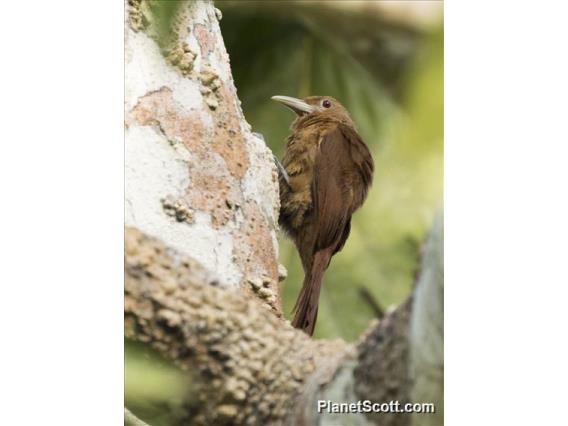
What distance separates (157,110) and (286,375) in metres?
0.98

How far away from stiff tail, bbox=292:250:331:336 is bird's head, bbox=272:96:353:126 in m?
0.51

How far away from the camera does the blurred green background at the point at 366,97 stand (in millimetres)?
3568

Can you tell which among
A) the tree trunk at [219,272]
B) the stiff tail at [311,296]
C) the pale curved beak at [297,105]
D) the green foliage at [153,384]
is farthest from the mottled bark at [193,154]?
the green foliage at [153,384]

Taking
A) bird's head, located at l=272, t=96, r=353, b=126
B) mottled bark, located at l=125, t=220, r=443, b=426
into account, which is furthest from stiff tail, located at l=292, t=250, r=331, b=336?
bird's head, located at l=272, t=96, r=353, b=126

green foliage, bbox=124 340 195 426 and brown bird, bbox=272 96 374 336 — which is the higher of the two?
brown bird, bbox=272 96 374 336

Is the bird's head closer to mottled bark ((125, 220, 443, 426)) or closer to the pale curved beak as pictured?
the pale curved beak

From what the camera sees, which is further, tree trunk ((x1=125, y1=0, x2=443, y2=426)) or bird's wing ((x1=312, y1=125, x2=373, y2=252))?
bird's wing ((x1=312, y1=125, x2=373, y2=252))

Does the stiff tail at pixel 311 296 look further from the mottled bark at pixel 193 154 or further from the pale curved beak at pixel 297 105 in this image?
the pale curved beak at pixel 297 105

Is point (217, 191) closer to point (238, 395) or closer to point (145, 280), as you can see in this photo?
point (145, 280)

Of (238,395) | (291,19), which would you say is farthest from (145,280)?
(291,19)

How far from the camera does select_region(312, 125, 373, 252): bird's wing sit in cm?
385

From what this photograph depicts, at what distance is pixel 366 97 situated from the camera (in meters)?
3.86

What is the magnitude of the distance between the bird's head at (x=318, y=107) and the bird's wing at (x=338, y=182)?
4 centimetres

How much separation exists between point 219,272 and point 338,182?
24.7 inches
